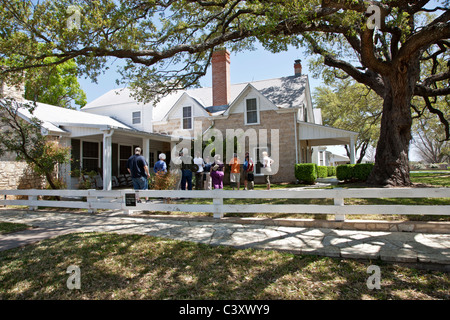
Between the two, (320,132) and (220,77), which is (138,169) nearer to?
(320,132)

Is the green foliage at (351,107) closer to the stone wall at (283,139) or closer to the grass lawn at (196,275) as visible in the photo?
the stone wall at (283,139)

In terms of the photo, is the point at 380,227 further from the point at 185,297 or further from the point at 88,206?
the point at 88,206

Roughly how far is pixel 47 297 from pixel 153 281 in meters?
1.32

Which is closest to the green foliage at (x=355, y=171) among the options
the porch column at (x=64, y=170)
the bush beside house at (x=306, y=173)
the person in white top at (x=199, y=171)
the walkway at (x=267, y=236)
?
the bush beside house at (x=306, y=173)

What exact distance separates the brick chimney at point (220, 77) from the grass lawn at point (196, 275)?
15.7m

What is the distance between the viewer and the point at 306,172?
1497 centimetres

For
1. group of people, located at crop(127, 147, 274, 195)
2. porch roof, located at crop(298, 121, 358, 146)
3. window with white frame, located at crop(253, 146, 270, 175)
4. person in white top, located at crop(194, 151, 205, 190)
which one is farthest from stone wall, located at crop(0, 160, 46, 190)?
porch roof, located at crop(298, 121, 358, 146)

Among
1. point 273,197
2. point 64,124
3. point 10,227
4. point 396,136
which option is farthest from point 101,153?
point 396,136

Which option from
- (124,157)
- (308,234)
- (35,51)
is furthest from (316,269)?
(124,157)

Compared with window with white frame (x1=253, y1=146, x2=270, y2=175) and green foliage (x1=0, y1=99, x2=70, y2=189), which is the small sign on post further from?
window with white frame (x1=253, y1=146, x2=270, y2=175)

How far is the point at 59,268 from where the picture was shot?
415 cm

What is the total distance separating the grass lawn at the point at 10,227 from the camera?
6.25 meters

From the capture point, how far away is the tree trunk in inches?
424

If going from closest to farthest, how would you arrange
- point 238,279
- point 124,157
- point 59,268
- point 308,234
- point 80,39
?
1. point 238,279
2. point 59,268
3. point 308,234
4. point 80,39
5. point 124,157
